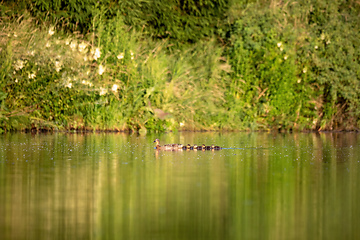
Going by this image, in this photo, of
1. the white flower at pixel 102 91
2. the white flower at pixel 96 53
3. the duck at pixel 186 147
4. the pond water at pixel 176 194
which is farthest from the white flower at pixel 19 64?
the duck at pixel 186 147

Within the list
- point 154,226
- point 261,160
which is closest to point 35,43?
point 261,160

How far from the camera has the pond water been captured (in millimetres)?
7039

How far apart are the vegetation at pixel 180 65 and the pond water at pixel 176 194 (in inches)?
272

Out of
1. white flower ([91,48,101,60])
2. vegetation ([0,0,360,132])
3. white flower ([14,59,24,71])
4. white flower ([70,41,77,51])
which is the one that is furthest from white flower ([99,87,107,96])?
white flower ([14,59,24,71])

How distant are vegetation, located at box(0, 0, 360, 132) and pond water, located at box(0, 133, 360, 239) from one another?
6912 millimetres

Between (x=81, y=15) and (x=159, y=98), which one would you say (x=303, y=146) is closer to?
(x=159, y=98)

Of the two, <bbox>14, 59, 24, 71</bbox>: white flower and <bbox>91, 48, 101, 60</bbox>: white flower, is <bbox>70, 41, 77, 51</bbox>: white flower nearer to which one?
<bbox>91, 48, 101, 60</bbox>: white flower

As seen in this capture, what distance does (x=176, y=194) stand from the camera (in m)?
9.02

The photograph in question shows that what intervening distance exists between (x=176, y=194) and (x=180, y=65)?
1651 centimetres

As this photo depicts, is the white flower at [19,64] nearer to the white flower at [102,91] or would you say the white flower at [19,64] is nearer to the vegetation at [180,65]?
the vegetation at [180,65]

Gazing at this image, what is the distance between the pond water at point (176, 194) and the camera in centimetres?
704

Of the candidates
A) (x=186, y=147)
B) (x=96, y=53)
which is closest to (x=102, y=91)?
(x=96, y=53)

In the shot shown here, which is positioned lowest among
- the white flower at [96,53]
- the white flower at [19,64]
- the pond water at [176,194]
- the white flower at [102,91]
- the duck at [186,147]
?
the pond water at [176,194]

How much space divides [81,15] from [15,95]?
5451 mm
